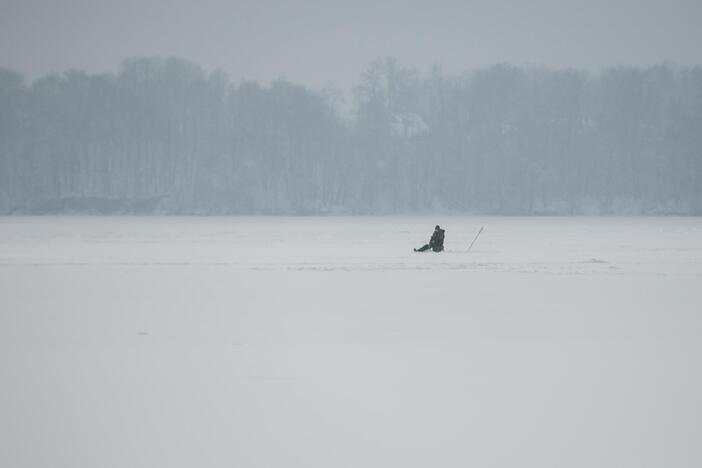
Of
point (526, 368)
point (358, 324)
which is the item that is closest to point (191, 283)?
point (358, 324)

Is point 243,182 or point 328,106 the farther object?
point 328,106

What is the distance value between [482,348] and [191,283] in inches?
287

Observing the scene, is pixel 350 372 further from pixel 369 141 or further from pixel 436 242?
pixel 369 141

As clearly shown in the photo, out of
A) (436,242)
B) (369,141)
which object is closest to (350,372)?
(436,242)

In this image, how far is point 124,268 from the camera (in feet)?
58.9

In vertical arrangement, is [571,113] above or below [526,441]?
above

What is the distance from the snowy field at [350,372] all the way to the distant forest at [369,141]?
64.1m

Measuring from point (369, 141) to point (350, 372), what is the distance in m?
77.9

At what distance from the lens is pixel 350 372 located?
7.51 metres

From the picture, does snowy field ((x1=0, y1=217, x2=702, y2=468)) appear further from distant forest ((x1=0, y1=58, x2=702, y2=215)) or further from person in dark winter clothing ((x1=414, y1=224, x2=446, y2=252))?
distant forest ((x1=0, y1=58, x2=702, y2=215))

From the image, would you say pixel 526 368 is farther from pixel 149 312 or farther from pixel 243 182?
pixel 243 182

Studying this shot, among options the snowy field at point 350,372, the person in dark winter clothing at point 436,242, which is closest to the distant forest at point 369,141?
the person in dark winter clothing at point 436,242

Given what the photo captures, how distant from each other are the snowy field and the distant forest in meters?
64.1

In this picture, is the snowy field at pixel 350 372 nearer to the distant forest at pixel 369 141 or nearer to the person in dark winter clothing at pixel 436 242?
the person in dark winter clothing at pixel 436 242
